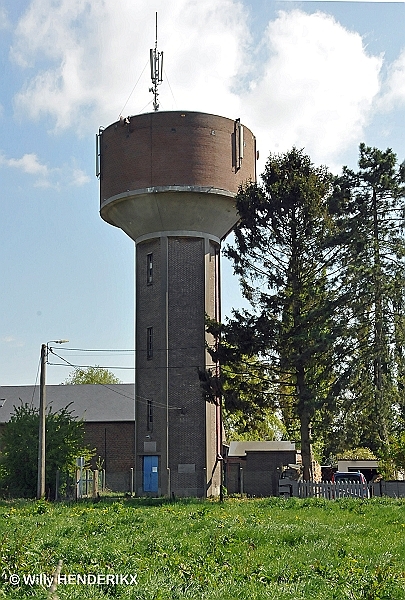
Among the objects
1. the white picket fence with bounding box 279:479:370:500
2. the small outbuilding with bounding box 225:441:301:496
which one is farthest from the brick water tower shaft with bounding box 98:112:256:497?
the white picket fence with bounding box 279:479:370:500

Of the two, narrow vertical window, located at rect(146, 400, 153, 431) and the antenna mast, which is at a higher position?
the antenna mast

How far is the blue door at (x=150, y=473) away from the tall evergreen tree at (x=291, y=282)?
6.00m

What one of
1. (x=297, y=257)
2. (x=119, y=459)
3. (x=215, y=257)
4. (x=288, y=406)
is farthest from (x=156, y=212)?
(x=119, y=459)

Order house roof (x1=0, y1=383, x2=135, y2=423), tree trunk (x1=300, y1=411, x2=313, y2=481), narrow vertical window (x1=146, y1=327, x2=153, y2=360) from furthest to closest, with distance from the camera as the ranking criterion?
1. house roof (x1=0, y1=383, x2=135, y2=423)
2. narrow vertical window (x1=146, y1=327, x2=153, y2=360)
3. tree trunk (x1=300, y1=411, x2=313, y2=481)

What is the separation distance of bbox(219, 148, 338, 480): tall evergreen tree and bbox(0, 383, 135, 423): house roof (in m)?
16.1

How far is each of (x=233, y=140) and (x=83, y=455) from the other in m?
15.6

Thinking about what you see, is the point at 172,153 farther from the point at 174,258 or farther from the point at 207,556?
the point at 207,556

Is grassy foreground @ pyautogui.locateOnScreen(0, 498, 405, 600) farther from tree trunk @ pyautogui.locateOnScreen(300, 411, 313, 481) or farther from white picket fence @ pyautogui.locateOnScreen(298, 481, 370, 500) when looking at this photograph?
tree trunk @ pyautogui.locateOnScreen(300, 411, 313, 481)

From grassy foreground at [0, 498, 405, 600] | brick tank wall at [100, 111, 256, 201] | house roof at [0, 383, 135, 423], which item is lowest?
grassy foreground at [0, 498, 405, 600]

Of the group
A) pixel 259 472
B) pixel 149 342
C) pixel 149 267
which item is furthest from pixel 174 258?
pixel 259 472

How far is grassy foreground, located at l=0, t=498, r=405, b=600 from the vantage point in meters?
10.7

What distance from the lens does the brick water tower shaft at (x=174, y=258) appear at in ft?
116

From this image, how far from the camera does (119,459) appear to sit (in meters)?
46.8

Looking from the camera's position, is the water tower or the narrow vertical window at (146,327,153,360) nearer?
the water tower
